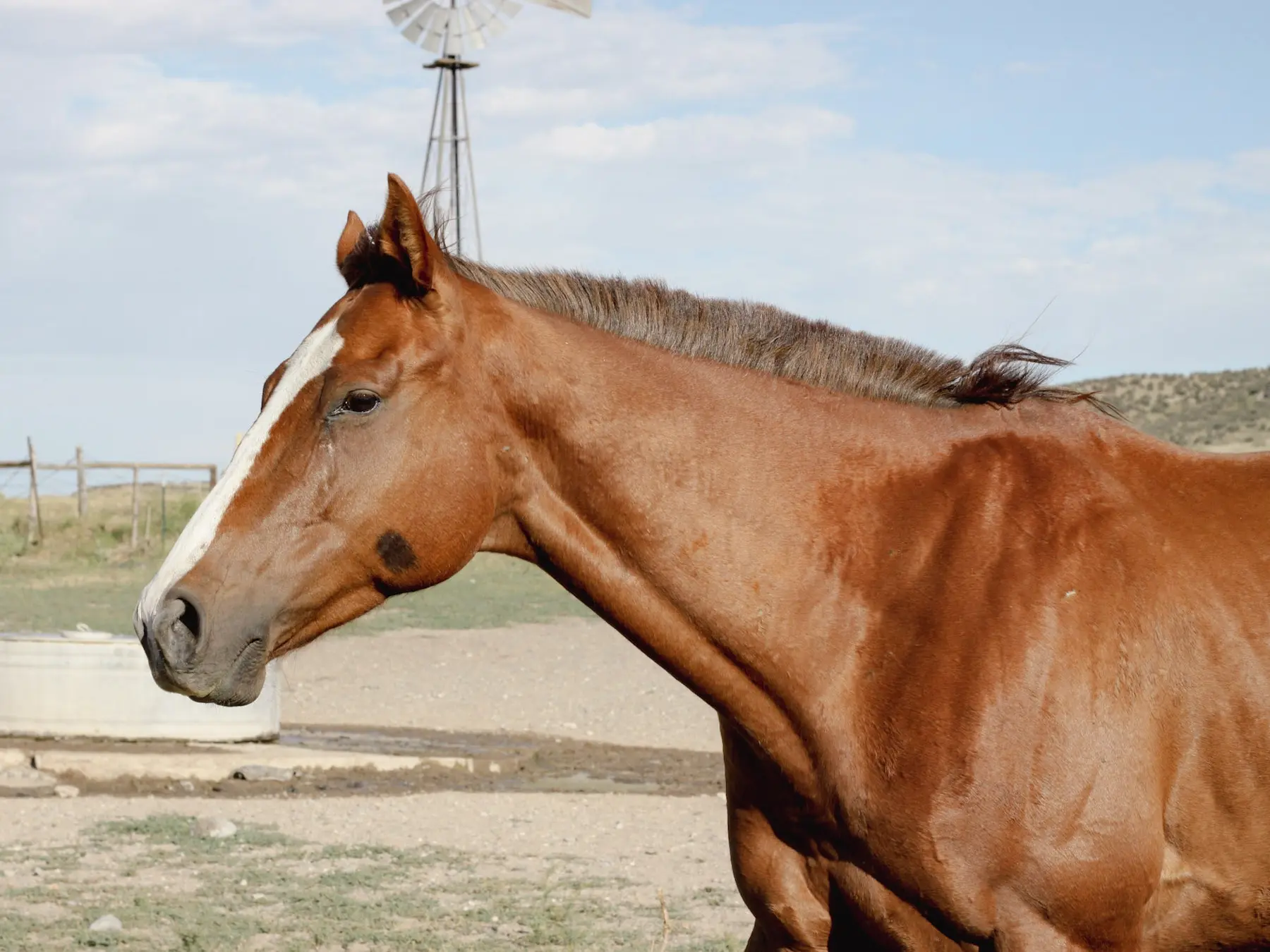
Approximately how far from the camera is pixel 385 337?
10.8 feet

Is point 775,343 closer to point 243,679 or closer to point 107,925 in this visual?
point 243,679

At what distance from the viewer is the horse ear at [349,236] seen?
3774mm

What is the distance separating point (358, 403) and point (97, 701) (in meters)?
7.47

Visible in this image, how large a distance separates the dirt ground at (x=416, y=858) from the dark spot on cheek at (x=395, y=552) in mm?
1392

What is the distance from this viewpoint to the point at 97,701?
9852 mm

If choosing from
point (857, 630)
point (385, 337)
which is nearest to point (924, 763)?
point (857, 630)

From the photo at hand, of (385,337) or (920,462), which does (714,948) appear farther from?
(385,337)

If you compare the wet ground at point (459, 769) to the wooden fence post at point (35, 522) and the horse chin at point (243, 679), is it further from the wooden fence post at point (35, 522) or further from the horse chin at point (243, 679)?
the wooden fence post at point (35, 522)

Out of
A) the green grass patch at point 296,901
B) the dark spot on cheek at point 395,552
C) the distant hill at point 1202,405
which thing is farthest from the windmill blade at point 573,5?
the distant hill at point 1202,405

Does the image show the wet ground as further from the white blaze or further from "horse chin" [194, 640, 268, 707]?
the white blaze

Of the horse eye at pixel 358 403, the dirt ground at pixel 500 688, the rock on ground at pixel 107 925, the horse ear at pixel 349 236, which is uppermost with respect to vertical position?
the horse ear at pixel 349 236

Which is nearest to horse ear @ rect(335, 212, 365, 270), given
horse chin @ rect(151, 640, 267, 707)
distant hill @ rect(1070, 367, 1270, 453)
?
horse chin @ rect(151, 640, 267, 707)

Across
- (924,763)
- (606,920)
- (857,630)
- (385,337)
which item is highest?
(385,337)

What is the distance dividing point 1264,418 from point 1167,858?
155 ft
